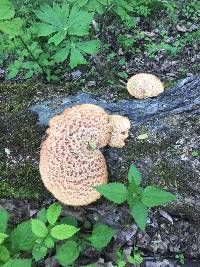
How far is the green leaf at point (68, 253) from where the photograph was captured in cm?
383

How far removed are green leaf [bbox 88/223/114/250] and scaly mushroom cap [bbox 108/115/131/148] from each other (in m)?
0.96

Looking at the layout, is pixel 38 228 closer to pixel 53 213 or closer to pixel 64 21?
pixel 53 213

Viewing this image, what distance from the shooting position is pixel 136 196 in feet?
12.2

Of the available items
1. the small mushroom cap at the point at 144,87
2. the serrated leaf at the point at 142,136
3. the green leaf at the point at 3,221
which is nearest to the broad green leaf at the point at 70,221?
the green leaf at the point at 3,221

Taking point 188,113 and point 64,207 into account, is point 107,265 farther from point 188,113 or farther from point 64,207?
point 188,113

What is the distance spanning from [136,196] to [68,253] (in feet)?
3.22

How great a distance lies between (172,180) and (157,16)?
18.8ft

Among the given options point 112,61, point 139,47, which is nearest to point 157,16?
point 139,47

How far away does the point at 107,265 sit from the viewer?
4.35 metres

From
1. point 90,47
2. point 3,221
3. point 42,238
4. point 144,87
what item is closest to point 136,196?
point 42,238

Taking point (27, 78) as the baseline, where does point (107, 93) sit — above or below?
above

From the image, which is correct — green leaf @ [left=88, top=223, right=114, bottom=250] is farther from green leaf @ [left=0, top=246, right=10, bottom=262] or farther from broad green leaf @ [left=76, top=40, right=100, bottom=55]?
broad green leaf @ [left=76, top=40, right=100, bottom=55]

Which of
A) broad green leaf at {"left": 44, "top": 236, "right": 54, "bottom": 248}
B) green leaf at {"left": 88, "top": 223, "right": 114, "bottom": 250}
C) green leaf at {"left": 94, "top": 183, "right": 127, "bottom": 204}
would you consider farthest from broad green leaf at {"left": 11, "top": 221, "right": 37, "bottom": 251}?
green leaf at {"left": 94, "top": 183, "right": 127, "bottom": 204}

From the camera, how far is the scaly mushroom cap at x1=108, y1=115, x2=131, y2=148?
13.6ft
